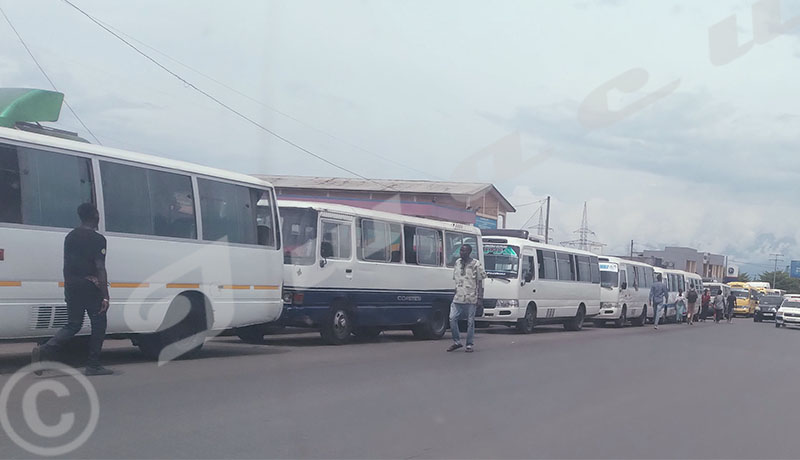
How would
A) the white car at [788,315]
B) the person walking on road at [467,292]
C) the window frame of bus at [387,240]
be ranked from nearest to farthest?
the person walking on road at [467,292]
the window frame of bus at [387,240]
the white car at [788,315]

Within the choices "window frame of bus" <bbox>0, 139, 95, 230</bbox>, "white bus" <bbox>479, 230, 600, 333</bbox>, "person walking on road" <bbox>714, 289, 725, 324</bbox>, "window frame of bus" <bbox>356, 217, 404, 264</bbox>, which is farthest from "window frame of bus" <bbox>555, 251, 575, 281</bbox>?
"person walking on road" <bbox>714, 289, 725, 324</bbox>

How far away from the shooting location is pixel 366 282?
1603cm

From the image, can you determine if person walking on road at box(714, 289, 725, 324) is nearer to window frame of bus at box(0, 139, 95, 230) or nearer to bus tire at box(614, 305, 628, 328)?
bus tire at box(614, 305, 628, 328)

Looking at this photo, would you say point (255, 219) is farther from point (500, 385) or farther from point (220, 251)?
point (500, 385)

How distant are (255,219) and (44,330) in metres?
4.04

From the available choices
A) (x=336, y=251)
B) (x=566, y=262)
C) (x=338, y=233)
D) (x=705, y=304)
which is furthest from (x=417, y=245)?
(x=705, y=304)

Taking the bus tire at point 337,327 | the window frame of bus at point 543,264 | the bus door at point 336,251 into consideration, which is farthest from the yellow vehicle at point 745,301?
the bus door at point 336,251

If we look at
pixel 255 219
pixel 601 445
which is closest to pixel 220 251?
pixel 255 219

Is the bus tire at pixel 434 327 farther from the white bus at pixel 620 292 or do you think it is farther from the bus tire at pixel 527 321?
the white bus at pixel 620 292

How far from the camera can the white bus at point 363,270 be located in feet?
47.8

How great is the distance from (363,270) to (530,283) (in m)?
7.96

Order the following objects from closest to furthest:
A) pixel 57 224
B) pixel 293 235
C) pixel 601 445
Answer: pixel 601 445, pixel 57 224, pixel 293 235

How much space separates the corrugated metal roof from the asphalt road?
28.7 m

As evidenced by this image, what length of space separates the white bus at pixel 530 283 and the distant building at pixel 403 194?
1271 centimetres
